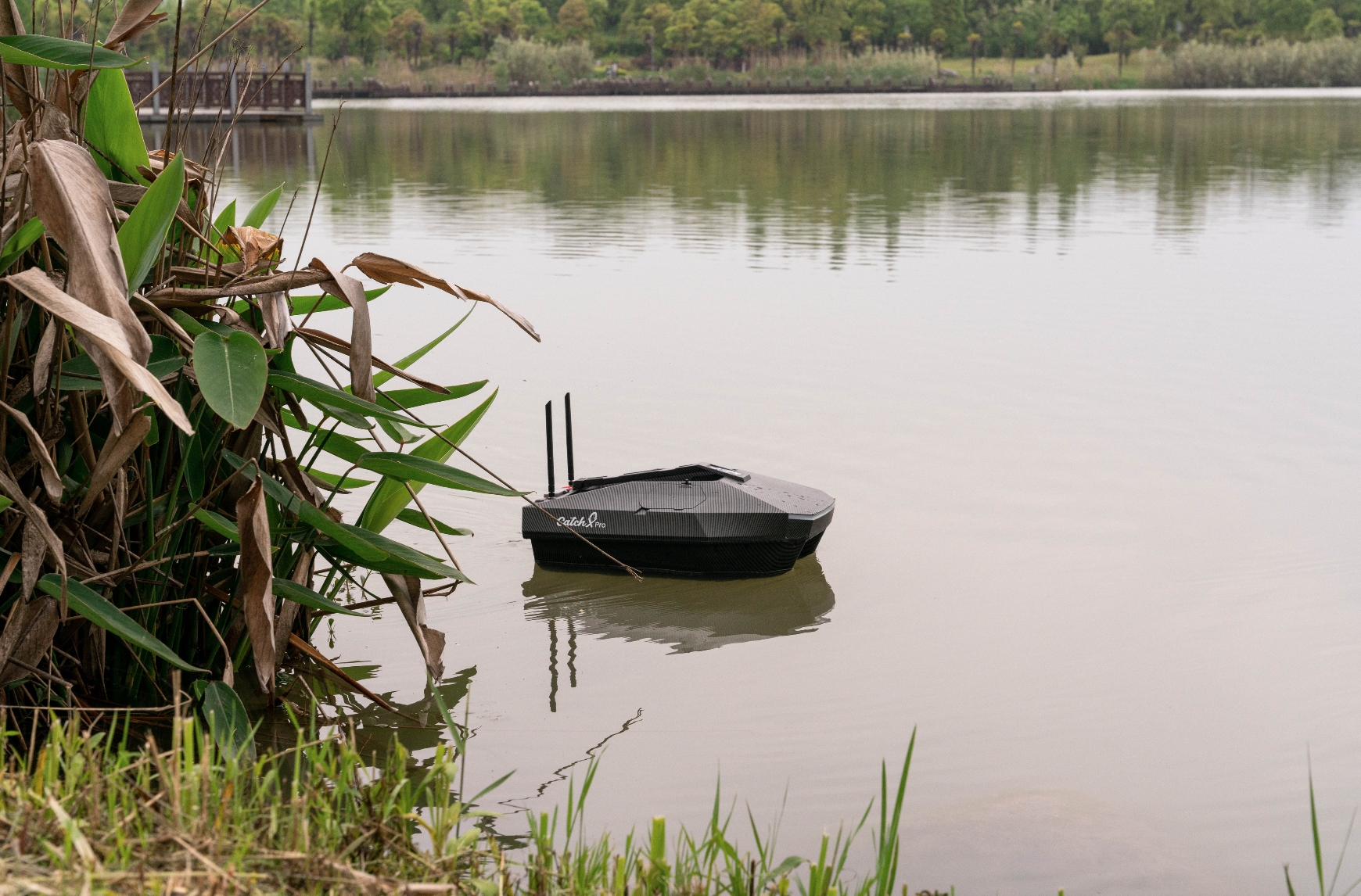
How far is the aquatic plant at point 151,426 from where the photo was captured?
8.05ft

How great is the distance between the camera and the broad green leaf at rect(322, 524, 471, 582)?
3.05 m

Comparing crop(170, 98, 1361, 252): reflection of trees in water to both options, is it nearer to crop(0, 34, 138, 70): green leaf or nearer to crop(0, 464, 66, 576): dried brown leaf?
crop(0, 34, 138, 70): green leaf

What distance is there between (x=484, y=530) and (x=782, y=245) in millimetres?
8761

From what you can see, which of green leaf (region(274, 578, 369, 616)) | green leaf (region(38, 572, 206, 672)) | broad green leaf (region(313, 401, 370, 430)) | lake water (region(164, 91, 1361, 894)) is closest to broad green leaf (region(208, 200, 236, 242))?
broad green leaf (region(313, 401, 370, 430))

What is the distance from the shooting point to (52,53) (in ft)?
8.32

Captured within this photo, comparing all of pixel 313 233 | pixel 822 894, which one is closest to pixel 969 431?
pixel 822 894

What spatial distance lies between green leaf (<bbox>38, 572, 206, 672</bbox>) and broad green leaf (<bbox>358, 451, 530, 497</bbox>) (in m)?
0.60

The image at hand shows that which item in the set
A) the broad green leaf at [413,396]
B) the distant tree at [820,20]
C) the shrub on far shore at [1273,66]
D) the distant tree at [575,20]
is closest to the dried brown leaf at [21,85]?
the broad green leaf at [413,396]

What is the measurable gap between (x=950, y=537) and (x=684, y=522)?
129 cm

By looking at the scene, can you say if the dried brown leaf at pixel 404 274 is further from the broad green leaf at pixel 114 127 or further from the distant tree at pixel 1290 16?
the distant tree at pixel 1290 16

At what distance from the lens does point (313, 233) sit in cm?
1415

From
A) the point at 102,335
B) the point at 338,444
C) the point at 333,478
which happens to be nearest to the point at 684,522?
the point at 333,478

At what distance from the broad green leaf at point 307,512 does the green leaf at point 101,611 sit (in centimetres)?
44

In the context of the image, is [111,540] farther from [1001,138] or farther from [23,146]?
[1001,138]
